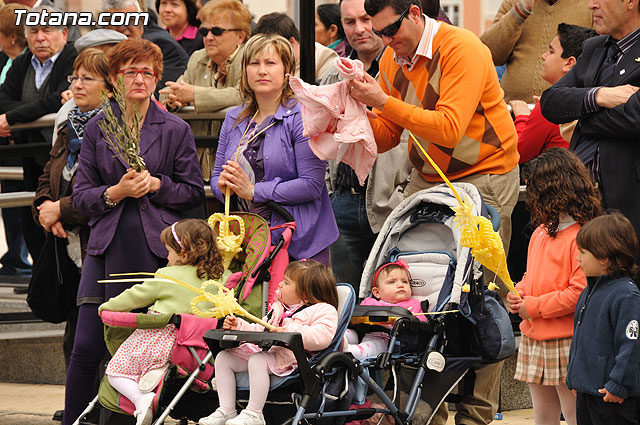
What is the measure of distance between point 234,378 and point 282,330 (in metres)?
0.31

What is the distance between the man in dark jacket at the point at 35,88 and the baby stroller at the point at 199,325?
106 inches

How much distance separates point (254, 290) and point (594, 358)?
5.63 ft

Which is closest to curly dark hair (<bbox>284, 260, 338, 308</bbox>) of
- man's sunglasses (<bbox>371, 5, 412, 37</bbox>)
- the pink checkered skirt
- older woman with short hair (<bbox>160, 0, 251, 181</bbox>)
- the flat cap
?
the pink checkered skirt

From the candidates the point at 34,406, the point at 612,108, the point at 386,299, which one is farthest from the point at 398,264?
the point at 34,406

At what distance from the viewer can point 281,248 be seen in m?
5.80

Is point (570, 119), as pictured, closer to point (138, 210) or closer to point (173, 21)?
point (138, 210)

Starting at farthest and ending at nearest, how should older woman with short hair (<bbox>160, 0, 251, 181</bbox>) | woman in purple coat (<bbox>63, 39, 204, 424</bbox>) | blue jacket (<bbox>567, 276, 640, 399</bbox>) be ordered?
older woman with short hair (<bbox>160, 0, 251, 181</bbox>) → woman in purple coat (<bbox>63, 39, 204, 424</bbox>) → blue jacket (<bbox>567, 276, 640, 399</bbox>)

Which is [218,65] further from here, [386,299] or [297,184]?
[386,299]

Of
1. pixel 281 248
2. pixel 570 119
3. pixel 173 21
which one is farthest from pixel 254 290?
pixel 173 21

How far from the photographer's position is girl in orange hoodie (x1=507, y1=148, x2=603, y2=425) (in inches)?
213

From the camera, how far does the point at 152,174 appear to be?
6.35 meters

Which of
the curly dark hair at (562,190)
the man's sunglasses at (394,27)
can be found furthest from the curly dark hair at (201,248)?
the curly dark hair at (562,190)

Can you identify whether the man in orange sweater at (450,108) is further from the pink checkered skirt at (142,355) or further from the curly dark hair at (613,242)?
the pink checkered skirt at (142,355)

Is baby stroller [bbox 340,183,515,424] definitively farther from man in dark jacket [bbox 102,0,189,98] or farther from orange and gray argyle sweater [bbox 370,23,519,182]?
man in dark jacket [bbox 102,0,189,98]
